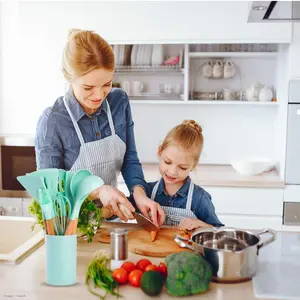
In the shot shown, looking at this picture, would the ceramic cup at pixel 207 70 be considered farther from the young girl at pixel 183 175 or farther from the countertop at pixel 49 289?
the countertop at pixel 49 289

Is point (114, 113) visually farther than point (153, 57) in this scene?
No

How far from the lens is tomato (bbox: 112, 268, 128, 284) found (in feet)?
4.05

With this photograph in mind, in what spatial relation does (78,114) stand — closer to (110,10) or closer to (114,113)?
(114,113)

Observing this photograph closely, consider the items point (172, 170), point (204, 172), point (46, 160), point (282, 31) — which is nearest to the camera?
point (46, 160)

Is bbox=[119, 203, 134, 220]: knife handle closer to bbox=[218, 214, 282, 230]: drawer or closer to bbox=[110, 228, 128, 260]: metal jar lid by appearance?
bbox=[110, 228, 128, 260]: metal jar lid

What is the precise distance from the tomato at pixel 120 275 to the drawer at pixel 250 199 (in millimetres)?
1896

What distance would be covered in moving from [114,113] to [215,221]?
1.92 ft

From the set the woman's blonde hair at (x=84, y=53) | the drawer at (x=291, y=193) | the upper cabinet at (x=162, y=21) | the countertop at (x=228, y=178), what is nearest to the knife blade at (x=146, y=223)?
the woman's blonde hair at (x=84, y=53)

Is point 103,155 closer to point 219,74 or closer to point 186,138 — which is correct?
point 186,138

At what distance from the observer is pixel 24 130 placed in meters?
3.54

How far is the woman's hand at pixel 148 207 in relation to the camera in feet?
5.70

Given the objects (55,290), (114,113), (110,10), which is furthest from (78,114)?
(110,10)

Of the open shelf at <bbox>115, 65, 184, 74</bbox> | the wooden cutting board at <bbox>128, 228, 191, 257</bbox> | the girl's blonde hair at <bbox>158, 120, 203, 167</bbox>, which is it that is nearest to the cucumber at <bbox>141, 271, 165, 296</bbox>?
the wooden cutting board at <bbox>128, 228, 191, 257</bbox>

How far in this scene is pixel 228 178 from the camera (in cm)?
315
